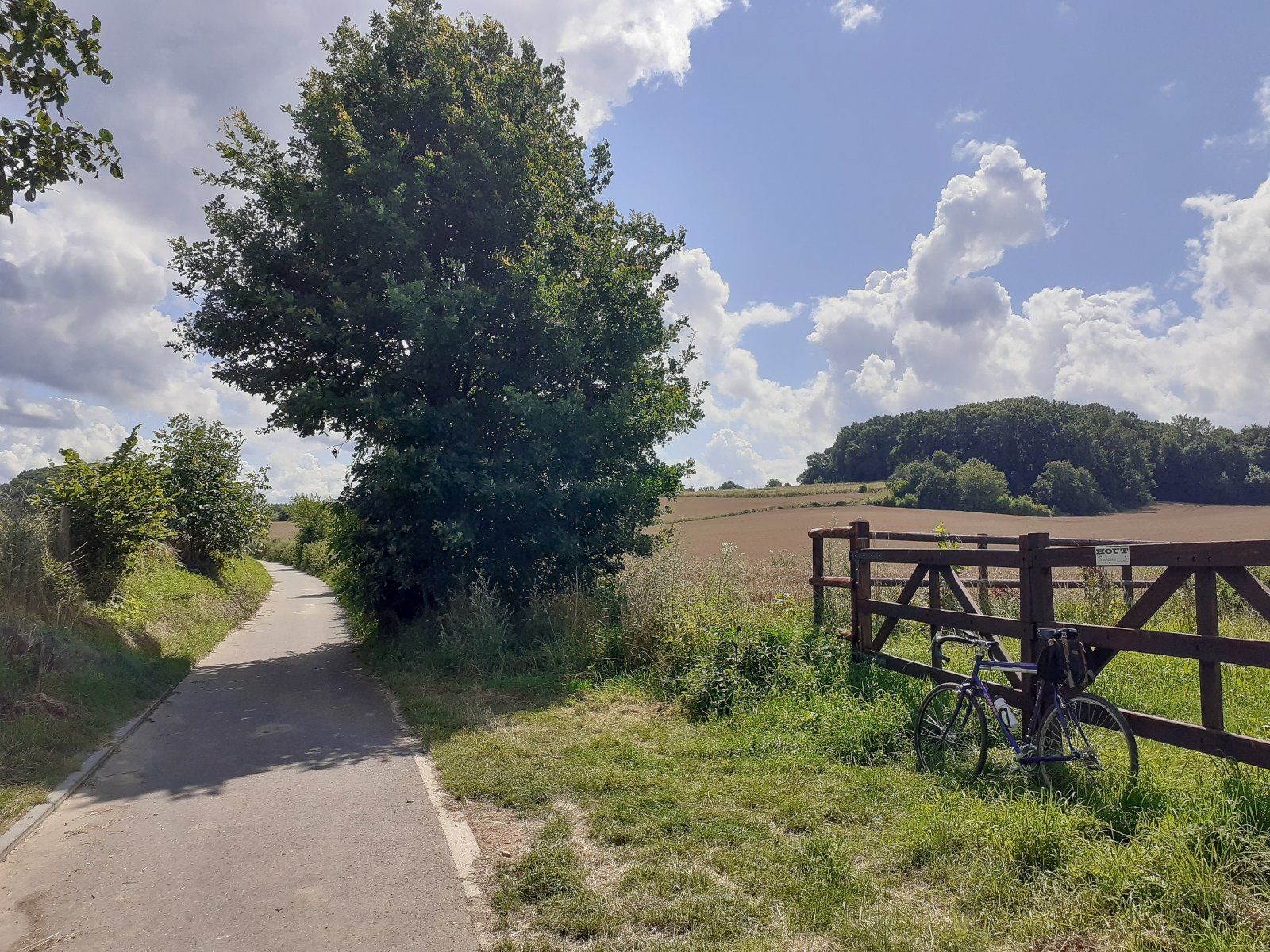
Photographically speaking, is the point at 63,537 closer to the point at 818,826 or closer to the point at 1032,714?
the point at 818,826

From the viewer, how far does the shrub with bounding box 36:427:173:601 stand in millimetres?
12031

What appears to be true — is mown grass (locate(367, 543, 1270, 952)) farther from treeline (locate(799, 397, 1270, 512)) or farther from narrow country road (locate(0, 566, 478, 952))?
treeline (locate(799, 397, 1270, 512))

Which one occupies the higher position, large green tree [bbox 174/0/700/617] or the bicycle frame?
large green tree [bbox 174/0/700/617]

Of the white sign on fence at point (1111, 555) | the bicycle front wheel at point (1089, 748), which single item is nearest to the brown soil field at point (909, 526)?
the white sign on fence at point (1111, 555)

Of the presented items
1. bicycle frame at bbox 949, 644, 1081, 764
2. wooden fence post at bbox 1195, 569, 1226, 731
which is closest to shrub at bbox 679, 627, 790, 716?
bicycle frame at bbox 949, 644, 1081, 764

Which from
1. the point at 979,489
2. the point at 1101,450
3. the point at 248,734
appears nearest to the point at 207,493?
the point at 248,734

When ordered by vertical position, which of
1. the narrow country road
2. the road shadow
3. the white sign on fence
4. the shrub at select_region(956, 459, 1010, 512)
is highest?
the shrub at select_region(956, 459, 1010, 512)

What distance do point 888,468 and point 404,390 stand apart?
321 ft

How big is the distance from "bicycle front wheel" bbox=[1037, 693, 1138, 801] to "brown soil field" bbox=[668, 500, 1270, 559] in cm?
2078

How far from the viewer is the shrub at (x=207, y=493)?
22.0 metres

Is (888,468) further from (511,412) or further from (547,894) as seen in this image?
(547,894)

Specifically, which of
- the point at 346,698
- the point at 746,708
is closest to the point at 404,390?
the point at 346,698

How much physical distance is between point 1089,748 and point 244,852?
5504mm

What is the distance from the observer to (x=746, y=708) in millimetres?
7617
